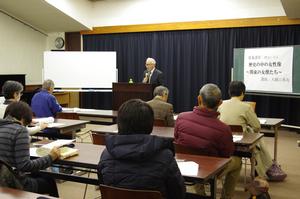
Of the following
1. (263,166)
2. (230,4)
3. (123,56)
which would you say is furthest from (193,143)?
(123,56)

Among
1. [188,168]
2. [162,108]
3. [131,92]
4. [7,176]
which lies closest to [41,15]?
[131,92]

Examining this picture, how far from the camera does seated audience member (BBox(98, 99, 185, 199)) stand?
5.86 ft

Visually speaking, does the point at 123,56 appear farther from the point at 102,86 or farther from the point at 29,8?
the point at 29,8

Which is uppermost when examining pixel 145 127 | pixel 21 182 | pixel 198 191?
pixel 145 127

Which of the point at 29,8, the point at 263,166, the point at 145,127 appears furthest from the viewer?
the point at 29,8

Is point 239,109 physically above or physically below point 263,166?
above

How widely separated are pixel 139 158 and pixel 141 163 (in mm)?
42

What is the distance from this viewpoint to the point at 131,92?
646 cm

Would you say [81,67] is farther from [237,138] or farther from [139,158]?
[139,158]

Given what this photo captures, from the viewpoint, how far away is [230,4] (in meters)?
8.32

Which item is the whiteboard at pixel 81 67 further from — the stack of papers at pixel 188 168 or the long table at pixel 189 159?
the stack of papers at pixel 188 168

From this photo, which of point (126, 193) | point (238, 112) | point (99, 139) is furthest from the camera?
point (238, 112)

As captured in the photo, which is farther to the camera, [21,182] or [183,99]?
[183,99]

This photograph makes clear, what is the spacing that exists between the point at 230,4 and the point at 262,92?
2.23 m
